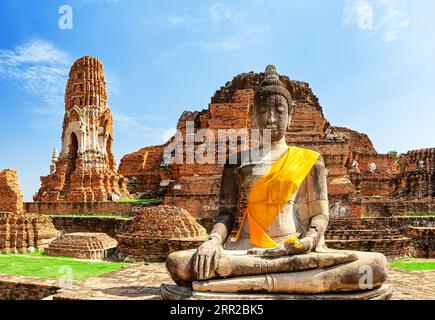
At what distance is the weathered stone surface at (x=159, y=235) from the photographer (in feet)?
34.3

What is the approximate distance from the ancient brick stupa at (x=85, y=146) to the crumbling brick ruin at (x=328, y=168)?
160 inches

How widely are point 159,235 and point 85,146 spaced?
1584cm

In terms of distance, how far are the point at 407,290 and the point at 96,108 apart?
935 inches

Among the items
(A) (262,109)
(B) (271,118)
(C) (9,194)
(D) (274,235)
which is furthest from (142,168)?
(D) (274,235)

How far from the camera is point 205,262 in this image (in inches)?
162

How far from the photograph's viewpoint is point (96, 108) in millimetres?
25938

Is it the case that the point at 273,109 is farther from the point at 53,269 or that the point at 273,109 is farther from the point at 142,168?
the point at 142,168

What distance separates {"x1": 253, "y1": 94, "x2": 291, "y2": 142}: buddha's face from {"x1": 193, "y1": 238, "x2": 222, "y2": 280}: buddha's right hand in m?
1.86

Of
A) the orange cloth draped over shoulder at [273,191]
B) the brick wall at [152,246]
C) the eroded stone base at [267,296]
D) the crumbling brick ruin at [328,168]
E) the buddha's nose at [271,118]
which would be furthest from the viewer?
the crumbling brick ruin at [328,168]

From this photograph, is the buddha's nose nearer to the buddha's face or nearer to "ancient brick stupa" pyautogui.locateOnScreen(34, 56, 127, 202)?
the buddha's face

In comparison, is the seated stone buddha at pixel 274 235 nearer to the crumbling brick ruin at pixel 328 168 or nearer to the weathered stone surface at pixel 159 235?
the weathered stone surface at pixel 159 235

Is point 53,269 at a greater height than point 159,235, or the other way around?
point 159,235

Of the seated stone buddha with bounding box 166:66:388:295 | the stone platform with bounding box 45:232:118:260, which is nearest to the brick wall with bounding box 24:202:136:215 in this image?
the stone platform with bounding box 45:232:118:260

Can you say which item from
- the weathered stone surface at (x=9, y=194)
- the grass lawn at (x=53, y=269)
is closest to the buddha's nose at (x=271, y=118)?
the grass lawn at (x=53, y=269)
